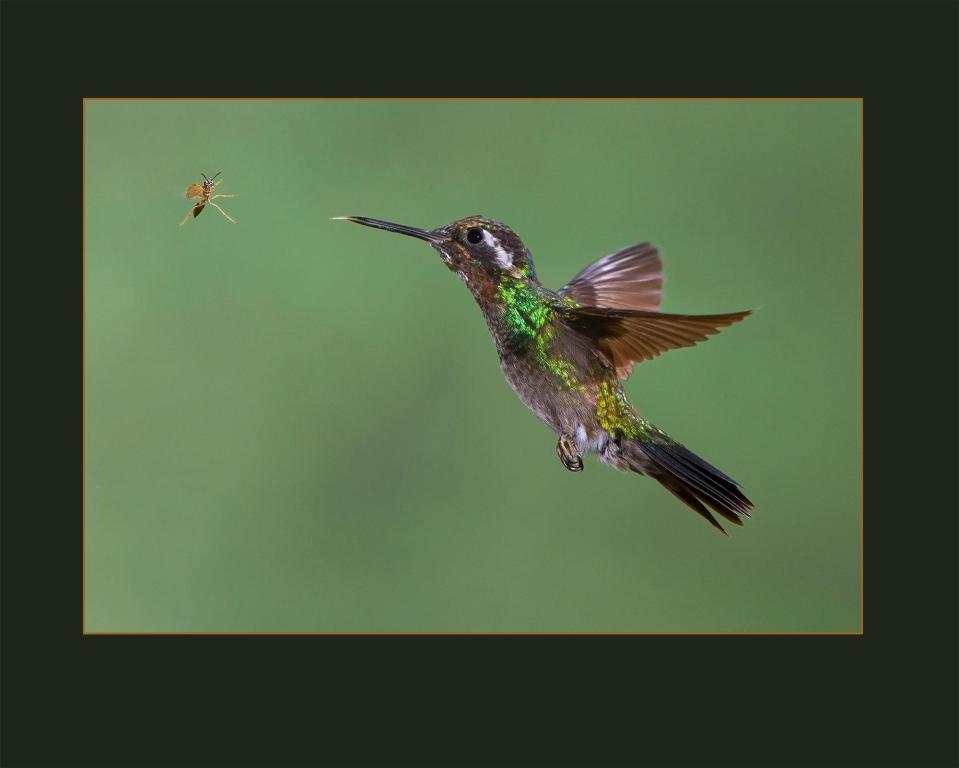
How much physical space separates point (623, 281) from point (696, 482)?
0.47 metres

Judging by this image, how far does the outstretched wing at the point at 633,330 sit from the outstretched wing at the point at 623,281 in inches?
9.8

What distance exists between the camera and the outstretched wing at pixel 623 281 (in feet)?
5.74

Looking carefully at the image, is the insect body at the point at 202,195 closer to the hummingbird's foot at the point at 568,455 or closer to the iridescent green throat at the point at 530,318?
the iridescent green throat at the point at 530,318

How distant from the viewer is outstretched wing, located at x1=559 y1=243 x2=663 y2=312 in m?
1.75

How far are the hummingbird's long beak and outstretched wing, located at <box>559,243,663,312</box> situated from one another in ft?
1.36

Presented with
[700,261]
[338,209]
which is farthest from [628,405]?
[338,209]

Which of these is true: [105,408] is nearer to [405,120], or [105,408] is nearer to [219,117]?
[219,117]

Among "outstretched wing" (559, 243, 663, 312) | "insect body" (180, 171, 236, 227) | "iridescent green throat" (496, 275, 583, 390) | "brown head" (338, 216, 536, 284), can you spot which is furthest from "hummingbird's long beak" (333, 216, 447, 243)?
"outstretched wing" (559, 243, 663, 312)

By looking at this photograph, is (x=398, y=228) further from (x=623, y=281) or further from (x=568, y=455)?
(x=623, y=281)

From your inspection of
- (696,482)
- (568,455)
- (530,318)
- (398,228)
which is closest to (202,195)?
(398,228)

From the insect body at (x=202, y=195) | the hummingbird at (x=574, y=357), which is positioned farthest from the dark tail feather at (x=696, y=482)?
the insect body at (x=202, y=195)

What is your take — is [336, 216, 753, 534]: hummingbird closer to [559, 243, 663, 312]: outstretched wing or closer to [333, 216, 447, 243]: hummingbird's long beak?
[333, 216, 447, 243]: hummingbird's long beak

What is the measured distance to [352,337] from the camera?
241cm

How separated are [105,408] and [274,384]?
373 millimetres
